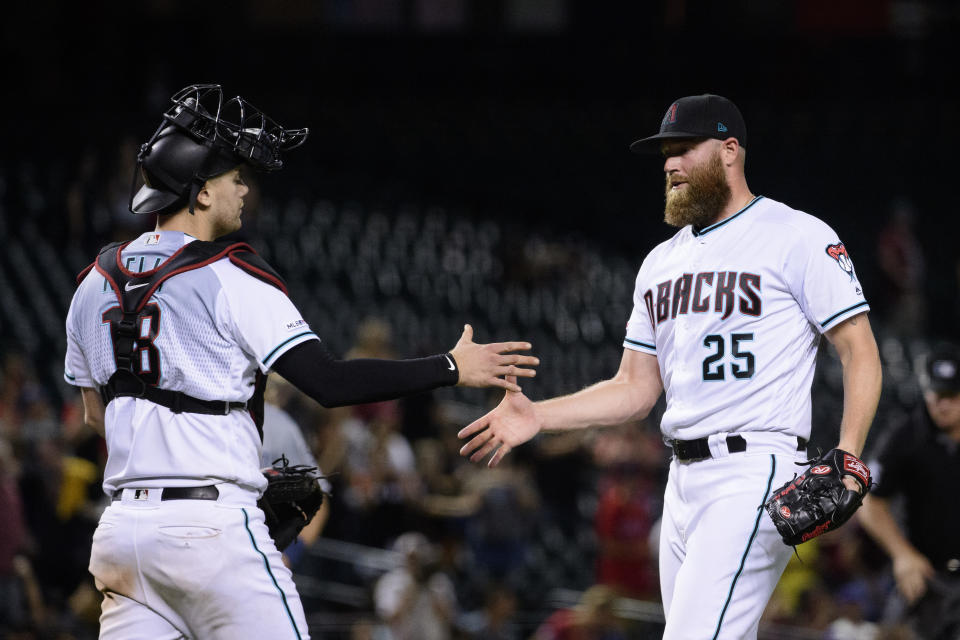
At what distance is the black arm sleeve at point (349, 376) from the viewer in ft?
10.9

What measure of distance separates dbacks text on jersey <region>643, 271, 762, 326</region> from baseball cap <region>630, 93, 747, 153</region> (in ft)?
1.57

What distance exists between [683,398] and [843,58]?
14.9 meters

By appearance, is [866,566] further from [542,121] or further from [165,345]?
[542,121]

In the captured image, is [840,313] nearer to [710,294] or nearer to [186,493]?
[710,294]

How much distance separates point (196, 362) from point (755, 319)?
5.71 ft

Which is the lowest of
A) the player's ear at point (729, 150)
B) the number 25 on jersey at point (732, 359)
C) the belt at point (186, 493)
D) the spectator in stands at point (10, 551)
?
the spectator in stands at point (10, 551)

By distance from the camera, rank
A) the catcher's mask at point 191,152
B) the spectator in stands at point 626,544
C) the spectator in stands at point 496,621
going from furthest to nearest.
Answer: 1. the spectator in stands at point 626,544
2. the spectator in stands at point 496,621
3. the catcher's mask at point 191,152

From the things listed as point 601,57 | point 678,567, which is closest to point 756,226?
point 678,567

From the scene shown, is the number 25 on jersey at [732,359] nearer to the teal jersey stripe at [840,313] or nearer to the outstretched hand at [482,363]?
the teal jersey stripe at [840,313]

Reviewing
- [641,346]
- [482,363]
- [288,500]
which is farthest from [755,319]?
[288,500]

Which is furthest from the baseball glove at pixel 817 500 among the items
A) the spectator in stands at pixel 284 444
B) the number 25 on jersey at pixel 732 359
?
the spectator in stands at pixel 284 444

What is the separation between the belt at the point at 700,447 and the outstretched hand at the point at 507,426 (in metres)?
0.49

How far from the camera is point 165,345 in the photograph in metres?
3.28

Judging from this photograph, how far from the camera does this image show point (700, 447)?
3.91 meters
